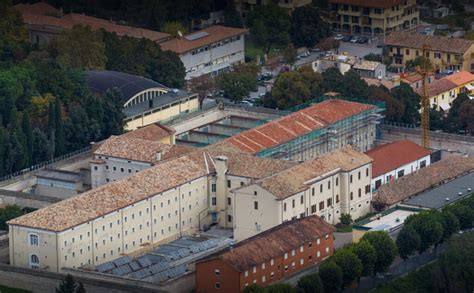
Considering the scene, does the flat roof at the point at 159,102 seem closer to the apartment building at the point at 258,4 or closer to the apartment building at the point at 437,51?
A: the apartment building at the point at 437,51

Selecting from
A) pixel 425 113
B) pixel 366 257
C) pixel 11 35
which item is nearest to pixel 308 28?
pixel 11 35

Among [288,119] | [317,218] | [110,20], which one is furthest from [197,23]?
[317,218]

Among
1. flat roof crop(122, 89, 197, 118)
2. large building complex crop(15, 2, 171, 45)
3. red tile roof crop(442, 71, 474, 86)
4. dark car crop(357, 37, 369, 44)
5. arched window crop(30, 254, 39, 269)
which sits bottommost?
arched window crop(30, 254, 39, 269)

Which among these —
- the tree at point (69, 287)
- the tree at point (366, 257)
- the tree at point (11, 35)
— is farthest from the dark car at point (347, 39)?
the tree at point (69, 287)

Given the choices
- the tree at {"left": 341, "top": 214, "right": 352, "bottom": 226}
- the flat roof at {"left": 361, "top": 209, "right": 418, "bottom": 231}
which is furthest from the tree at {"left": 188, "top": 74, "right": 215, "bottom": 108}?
the flat roof at {"left": 361, "top": 209, "right": 418, "bottom": 231}

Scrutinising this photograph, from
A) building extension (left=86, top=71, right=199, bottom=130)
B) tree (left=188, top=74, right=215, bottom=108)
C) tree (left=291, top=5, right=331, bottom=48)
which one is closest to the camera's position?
building extension (left=86, top=71, right=199, bottom=130)

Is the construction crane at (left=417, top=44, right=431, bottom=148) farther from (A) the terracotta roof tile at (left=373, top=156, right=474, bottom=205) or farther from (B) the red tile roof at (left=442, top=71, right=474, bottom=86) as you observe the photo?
(B) the red tile roof at (left=442, top=71, right=474, bottom=86)
